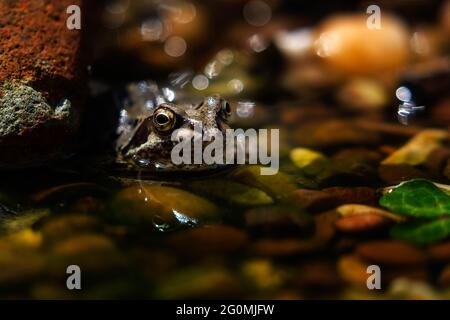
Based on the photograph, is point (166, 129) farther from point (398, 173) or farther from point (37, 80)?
Result: point (398, 173)

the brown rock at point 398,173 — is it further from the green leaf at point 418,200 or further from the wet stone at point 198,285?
the wet stone at point 198,285

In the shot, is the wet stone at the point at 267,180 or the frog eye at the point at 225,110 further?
the frog eye at the point at 225,110

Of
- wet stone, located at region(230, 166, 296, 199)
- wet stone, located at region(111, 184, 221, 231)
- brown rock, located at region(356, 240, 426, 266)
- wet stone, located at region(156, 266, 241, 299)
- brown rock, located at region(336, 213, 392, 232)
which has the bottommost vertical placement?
wet stone, located at region(156, 266, 241, 299)

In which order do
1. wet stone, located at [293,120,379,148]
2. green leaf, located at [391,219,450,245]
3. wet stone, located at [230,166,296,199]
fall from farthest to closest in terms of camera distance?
wet stone, located at [293,120,379,148] → wet stone, located at [230,166,296,199] → green leaf, located at [391,219,450,245]

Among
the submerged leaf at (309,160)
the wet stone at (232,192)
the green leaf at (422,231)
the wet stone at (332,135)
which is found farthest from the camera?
the wet stone at (332,135)

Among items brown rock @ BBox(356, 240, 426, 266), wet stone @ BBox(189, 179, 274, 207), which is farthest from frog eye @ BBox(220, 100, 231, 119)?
brown rock @ BBox(356, 240, 426, 266)

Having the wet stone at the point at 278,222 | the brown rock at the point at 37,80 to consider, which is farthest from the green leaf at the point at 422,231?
the brown rock at the point at 37,80

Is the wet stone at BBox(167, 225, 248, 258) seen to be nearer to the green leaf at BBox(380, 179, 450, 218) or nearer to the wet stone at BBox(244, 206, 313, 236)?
the wet stone at BBox(244, 206, 313, 236)

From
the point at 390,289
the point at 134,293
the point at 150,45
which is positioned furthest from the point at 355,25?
the point at 134,293

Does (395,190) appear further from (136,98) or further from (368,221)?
(136,98)

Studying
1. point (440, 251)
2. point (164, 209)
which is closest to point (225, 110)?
point (164, 209)
